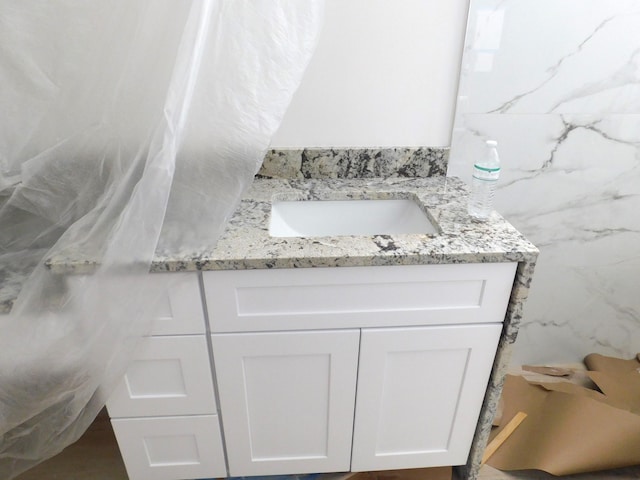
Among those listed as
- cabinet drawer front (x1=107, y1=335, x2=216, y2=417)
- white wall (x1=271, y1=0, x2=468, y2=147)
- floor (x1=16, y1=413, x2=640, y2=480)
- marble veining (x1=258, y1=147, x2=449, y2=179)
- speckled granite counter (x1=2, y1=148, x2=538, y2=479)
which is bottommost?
floor (x1=16, y1=413, x2=640, y2=480)

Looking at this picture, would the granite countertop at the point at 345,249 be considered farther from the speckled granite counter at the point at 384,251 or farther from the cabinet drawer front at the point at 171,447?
the cabinet drawer front at the point at 171,447

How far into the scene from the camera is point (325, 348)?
3.20 feet

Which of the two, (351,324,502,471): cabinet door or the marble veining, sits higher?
the marble veining

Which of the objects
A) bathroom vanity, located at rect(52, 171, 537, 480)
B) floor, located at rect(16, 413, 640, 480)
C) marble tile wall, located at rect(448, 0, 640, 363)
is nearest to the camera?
bathroom vanity, located at rect(52, 171, 537, 480)

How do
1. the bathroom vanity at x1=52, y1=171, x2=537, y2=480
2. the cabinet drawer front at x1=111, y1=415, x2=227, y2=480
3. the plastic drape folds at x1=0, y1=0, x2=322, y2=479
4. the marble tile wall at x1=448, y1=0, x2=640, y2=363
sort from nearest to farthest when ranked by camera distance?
the plastic drape folds at x1=0, y1=0, x2=322, y2=479
the bathroom vanity at x1=52, y1=171, x2=537, y2=480
the cabinet drawer front at x1=111, y1=415, x2=227, y2=480
the marble tile wall at x1=448, y1=0, x2=640, y2=363

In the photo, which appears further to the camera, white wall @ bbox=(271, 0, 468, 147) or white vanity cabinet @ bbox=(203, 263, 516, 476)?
white wall @ bbox=(271, 0, 468, 147)

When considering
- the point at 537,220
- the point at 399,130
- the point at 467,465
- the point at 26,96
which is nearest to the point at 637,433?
the point at 467,465

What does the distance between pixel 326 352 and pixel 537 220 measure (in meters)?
0.90

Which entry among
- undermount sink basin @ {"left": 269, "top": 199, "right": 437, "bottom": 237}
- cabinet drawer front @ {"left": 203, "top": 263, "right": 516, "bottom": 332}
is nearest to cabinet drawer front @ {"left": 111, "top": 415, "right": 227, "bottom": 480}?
cabinet drawer front @ {"left": 203, "top": 263, "right": 516, "bottom": 332}

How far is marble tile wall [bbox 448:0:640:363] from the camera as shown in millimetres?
1154

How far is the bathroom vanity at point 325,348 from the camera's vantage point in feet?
2.91

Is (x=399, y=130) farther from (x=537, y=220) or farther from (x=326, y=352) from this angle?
(x=326, y=352)

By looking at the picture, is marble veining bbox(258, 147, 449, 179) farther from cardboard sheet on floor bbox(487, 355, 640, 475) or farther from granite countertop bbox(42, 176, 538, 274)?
cardboard sheet on floor bbox(487, 355, 640, 475)

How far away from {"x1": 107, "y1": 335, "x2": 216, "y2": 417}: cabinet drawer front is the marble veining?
0.58m
